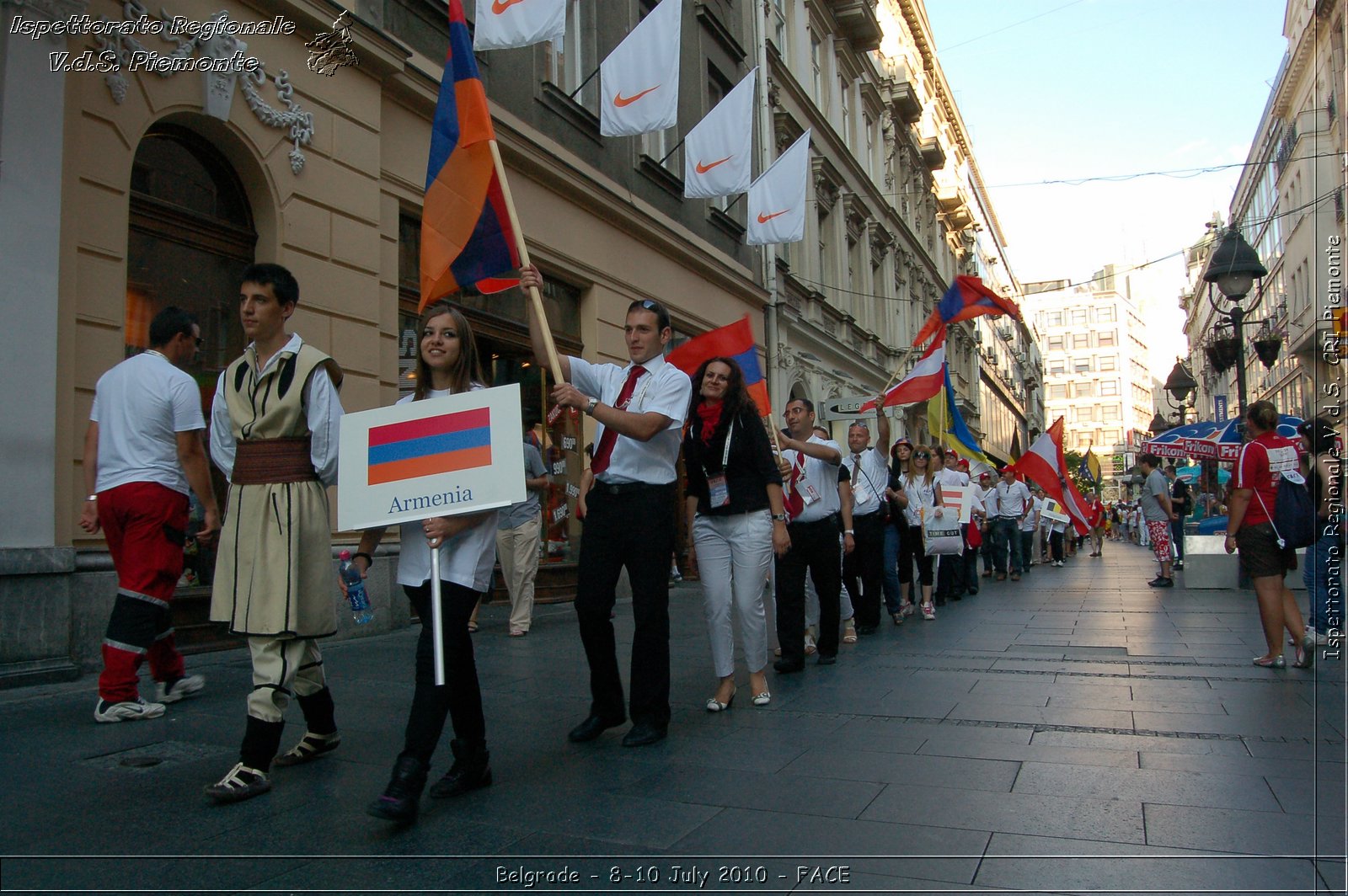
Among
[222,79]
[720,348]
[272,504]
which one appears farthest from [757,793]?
[222,79]

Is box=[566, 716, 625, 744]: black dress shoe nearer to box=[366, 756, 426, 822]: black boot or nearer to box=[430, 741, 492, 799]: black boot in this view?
box=[430, 741, 492, 799]: black boot

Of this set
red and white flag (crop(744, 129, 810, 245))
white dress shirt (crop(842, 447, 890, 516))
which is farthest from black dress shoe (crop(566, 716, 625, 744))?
red and white flag (crop(744, 129, 810, 245))

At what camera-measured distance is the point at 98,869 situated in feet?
9.81

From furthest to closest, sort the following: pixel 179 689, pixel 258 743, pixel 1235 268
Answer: pixel 1235 268, pixel 179 689, pixel 258 743

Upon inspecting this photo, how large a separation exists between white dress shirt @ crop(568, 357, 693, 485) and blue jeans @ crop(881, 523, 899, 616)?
6.22m

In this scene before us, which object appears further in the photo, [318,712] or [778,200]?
[778,200]

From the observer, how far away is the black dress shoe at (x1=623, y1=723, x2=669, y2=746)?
15.1ft

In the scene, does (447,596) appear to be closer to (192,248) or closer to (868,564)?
(192,248)

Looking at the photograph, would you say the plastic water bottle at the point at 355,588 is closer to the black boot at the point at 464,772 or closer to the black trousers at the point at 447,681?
the black trousers at the point at 447,681

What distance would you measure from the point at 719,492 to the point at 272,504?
7.98 ft

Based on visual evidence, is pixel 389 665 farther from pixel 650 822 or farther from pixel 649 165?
pixel 649 165

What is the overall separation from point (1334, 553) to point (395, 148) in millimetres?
8713

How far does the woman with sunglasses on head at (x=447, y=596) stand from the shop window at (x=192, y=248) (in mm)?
4440

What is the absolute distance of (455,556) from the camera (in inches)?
145
